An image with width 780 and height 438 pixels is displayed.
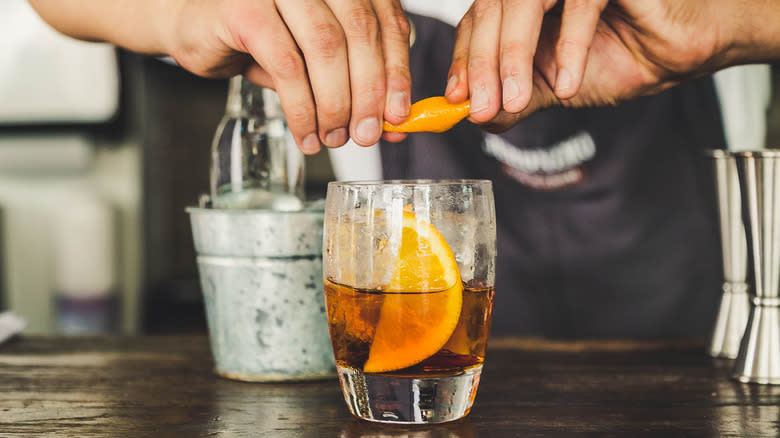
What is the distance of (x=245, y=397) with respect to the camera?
787 mm

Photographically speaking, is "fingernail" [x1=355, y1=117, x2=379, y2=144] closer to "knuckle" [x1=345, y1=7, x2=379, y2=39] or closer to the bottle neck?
"knuckle" [x1=345, y1=7, x2=379, y2=39]

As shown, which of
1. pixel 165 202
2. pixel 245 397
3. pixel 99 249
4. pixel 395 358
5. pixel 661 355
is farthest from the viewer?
pixel 165 202

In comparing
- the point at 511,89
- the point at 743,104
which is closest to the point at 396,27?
the point at 511,89

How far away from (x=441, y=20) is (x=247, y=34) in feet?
3.07

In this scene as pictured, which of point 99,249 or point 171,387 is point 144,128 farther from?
point 171,387

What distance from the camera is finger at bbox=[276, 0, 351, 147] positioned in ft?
2.55

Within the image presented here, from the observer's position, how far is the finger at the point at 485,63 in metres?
0.77

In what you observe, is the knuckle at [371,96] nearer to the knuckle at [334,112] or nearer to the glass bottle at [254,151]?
the knuckle at [334,112]

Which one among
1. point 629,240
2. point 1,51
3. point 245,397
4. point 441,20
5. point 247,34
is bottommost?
point 245,397

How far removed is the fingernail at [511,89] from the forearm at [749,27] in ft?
1.17

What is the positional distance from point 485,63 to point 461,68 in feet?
0.13

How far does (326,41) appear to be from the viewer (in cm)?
78

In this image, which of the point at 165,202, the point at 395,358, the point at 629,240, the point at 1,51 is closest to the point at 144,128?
the point at 165,202

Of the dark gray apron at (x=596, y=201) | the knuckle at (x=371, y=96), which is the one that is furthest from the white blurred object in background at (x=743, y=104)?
the knuckle at (x=371, y=96)
